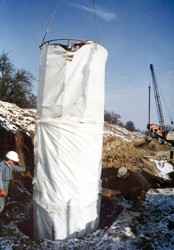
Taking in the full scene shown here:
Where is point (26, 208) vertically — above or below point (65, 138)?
below

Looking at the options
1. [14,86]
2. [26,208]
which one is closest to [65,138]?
[26,208]

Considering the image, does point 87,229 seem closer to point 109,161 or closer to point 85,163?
point 85,163

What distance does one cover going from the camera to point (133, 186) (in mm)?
7059

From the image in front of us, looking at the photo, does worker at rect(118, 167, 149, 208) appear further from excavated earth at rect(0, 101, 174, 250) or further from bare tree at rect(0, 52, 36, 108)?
bare tree at rect(0, 52, 36, 108)

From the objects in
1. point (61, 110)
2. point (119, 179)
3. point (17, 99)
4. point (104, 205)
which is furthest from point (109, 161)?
point (17, 99)

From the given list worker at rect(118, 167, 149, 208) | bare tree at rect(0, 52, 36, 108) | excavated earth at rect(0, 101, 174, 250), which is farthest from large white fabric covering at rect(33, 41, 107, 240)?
bare tree at rect(0, 52, 36, 108)

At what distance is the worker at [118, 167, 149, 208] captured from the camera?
6465mm

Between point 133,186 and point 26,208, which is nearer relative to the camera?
point 26,208

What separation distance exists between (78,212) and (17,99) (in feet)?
74.5

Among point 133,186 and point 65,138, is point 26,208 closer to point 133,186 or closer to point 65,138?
point 65,138

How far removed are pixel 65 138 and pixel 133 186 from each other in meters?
3.08

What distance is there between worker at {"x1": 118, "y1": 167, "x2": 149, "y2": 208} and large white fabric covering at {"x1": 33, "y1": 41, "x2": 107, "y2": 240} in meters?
1.78

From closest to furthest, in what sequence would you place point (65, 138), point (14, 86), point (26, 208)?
point (65, 138), point (26, 208), point (14, 86)

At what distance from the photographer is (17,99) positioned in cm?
2623
